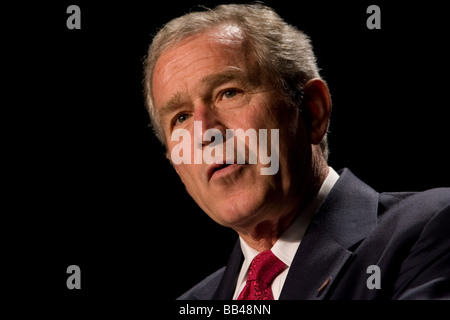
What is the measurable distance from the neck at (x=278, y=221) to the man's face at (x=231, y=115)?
28 mm

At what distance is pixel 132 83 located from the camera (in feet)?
9.79

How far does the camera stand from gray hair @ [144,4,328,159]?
2318mm

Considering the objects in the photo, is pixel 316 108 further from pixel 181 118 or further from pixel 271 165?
pixel 181 118

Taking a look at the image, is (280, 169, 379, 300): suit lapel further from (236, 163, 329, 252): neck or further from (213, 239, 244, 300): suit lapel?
(213, 239, 244, 300): suit lapel

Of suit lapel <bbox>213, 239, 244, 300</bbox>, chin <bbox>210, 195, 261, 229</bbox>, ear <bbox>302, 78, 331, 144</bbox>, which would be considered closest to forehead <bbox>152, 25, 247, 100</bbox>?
ear <bbox>302, 78, 331, 144</bbox>

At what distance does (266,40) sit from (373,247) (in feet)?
3.04

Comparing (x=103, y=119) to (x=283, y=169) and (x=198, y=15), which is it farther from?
(x=283, y=169)

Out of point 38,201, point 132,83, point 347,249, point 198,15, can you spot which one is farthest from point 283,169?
point 38,201

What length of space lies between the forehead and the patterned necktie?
75 centimetres

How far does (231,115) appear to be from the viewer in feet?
7.17

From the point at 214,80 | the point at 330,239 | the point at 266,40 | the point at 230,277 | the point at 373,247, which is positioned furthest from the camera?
the point at 230,277

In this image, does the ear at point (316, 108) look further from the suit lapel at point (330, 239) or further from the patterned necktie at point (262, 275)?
the patterned necktie at point (262, 275)

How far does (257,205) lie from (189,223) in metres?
1.16

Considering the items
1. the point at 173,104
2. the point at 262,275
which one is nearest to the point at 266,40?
the point at 173,104
